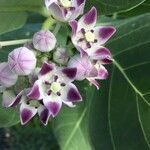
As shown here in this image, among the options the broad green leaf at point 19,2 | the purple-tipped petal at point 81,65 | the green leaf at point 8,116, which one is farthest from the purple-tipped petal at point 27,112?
the green leaf at point 8,116

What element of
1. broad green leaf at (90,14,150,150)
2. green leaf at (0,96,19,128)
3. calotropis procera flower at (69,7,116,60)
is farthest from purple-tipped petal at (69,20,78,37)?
green leaf at (0,96,19,128)

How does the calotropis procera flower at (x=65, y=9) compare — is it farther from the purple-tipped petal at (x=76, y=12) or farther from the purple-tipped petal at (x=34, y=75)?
the purple-tipped petal at (x=34, y=75)

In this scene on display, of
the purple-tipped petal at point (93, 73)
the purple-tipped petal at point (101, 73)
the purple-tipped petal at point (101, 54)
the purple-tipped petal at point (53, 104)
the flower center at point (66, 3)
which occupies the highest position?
the flower center at point (66, 3)

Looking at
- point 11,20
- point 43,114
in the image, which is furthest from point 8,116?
point 43,114

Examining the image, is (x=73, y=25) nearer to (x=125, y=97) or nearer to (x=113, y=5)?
(x=113, y=5)

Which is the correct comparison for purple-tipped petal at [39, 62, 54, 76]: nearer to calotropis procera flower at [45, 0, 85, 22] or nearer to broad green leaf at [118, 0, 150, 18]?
calotropis procera flower at [45, 0, 85, 22]

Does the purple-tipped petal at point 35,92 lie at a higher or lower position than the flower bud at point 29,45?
lower
